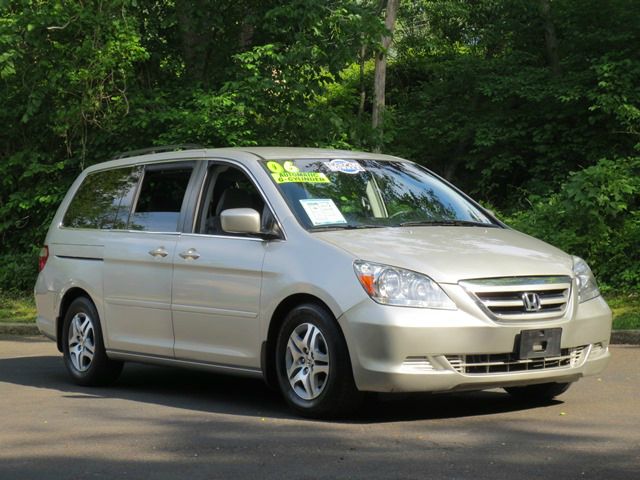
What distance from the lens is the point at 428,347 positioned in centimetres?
763

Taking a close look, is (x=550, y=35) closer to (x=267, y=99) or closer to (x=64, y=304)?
(x=267, y=99)

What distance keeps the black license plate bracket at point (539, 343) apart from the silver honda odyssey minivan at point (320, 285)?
11 millimetres

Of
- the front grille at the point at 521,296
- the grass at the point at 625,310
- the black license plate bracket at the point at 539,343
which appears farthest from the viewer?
the grass at the point at 625,310

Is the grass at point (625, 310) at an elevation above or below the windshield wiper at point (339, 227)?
below

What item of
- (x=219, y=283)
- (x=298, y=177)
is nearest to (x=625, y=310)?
(x=298, y=177)

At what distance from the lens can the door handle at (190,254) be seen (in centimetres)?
909

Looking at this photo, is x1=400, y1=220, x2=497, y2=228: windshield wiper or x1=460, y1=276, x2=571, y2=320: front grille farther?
x1=400, y1=220, x2=497, y2=228: windshield wiper

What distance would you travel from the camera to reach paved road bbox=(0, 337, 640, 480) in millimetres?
6410

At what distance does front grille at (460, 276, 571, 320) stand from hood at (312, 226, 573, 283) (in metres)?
0.05

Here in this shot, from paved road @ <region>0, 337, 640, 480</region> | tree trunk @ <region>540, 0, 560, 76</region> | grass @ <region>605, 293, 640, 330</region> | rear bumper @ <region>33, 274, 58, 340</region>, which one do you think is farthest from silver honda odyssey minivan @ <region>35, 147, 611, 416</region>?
tree trunk @ <region>540, 0, 560, 76</region>

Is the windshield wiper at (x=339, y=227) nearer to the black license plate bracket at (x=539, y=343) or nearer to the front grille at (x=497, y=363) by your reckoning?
the front grille at (x=497, y=363)

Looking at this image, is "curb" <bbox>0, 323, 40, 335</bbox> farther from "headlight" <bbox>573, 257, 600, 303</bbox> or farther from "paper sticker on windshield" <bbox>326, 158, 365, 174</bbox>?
"headlight" <bbox>573, 257, 600, 303</bbox>

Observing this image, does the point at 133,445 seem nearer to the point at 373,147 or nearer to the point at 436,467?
the point at 436,467

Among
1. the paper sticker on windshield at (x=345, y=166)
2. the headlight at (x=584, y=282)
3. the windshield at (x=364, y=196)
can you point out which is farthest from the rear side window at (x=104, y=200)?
the headlight at (x=584, y=282)
